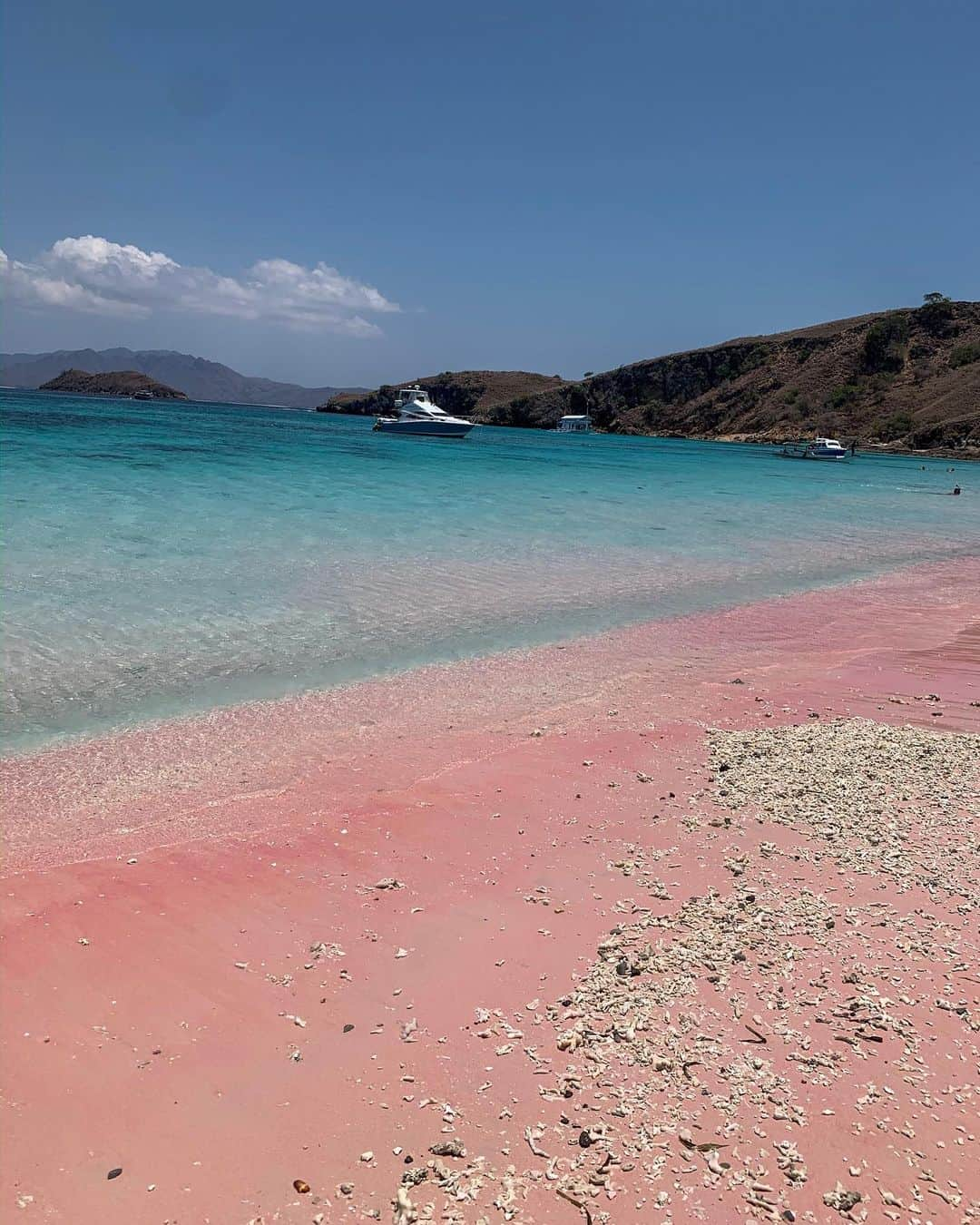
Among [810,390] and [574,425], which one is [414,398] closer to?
[810,390]

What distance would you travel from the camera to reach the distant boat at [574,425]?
131125 millimetres

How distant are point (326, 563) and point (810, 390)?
10618 cm

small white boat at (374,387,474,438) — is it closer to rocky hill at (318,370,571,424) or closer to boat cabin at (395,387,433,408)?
boat cabin at (395,387,433,408)

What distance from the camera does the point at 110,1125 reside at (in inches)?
117

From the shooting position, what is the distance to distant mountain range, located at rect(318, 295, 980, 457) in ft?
293

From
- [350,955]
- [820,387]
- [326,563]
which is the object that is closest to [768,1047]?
[350,955]

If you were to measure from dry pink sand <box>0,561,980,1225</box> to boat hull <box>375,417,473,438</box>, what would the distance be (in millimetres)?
63095

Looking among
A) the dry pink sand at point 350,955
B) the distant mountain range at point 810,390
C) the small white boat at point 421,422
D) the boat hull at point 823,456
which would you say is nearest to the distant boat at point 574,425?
the distant mountain range at point 810,390

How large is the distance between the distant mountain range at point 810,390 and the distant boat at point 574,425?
6004 millimetres

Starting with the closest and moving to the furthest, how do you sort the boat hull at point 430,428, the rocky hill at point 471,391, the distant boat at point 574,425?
the boat hull at point 430,428 → the distant boat at point 574,425 → the rocky hill at point 471,391

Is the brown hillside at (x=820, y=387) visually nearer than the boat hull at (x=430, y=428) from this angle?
No

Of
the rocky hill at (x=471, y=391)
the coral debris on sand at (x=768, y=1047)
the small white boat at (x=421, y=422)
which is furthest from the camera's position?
the rocky hill at (x=471, y=391)

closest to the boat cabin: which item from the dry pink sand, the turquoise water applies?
the turquoise water

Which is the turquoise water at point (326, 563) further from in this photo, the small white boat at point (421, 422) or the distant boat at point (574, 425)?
the distant boat at point (574, 425)
